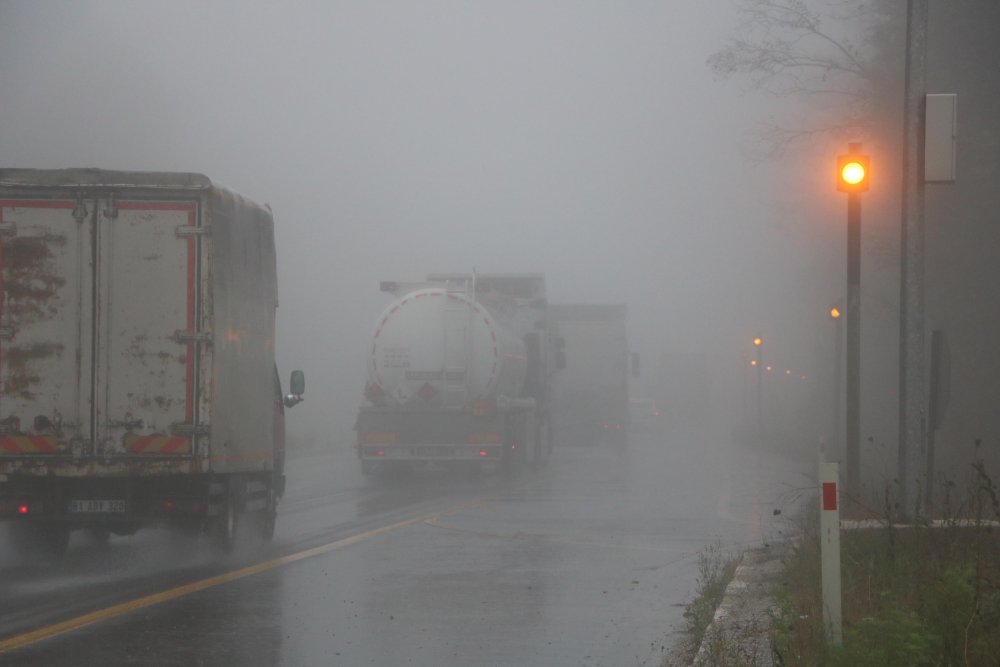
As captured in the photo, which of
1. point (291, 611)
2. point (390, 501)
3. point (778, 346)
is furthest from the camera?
point (778, 346)

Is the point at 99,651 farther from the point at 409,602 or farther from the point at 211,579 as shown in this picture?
the point at 211,579

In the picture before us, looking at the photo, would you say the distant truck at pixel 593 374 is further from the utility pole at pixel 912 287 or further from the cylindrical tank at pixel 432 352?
the utility pole at pixel 912 287

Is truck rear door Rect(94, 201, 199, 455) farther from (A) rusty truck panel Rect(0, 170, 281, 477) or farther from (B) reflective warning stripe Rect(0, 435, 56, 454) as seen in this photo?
(B) reflective warning stripe Rect(0, 435, 56, 454)

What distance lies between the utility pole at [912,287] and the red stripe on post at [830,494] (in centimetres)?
464

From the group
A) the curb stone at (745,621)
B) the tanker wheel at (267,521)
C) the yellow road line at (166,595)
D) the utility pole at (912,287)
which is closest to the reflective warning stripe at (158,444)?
the yellow road line at (166,595)

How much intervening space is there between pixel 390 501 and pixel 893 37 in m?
14.8

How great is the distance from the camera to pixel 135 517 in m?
A: 13.6

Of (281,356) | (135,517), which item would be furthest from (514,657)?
(281,356)

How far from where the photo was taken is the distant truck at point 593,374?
48.8m

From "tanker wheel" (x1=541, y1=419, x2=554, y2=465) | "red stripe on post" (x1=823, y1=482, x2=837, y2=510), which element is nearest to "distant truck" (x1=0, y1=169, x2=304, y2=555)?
"red stripe on post" (x1=823, y1=482, x2=837, y2=510)

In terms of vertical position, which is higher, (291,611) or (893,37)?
(893,37)

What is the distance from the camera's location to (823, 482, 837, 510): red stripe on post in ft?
25.8

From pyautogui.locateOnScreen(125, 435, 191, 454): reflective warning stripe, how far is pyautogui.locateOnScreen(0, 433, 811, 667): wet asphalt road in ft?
3.72

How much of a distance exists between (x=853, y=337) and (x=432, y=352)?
12180mm
